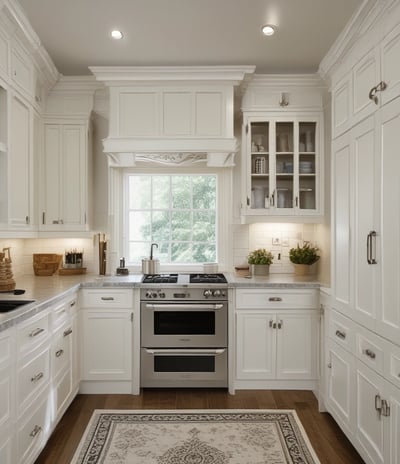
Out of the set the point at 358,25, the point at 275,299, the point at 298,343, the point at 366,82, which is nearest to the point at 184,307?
the point at 275,299

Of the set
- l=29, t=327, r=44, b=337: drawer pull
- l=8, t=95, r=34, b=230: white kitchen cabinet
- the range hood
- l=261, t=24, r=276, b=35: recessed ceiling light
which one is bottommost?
l=29, t=327, r=44, b=337: drawer pull

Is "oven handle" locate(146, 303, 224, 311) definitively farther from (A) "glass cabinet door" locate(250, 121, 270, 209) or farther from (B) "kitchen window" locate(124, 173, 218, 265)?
(A) "glass cabinet door" locate(250, 121, 270, 209)

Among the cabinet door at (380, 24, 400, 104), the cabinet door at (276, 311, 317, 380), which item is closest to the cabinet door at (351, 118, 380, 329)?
the cabinet door at (380, 24, 400, 104)

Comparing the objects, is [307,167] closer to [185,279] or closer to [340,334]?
[185,279]

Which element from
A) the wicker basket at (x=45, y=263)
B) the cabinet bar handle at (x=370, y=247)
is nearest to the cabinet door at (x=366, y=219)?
the cabinet bar handle at (x=370, y=247)

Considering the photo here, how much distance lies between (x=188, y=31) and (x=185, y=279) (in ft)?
6.56

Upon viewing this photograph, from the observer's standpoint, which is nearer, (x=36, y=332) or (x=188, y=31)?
(x=36, y=332)

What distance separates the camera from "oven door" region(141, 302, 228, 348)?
3320 mm

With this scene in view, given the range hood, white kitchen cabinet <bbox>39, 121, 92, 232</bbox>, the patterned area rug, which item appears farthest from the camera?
white kitchen cabinet <bbox>39, 121, 92, 232</bbox>

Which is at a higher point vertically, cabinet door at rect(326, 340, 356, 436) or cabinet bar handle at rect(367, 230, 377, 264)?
cabinet bar handle at rect(367, 230, 377, 264)

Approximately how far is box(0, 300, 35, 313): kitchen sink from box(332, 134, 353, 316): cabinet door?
194cm

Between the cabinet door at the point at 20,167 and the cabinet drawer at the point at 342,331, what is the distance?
2.37m

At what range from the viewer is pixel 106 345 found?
3.29 metres

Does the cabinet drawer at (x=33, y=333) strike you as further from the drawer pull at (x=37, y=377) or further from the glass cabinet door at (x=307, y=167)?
the glass cabinet door at (x=307, y=167)
